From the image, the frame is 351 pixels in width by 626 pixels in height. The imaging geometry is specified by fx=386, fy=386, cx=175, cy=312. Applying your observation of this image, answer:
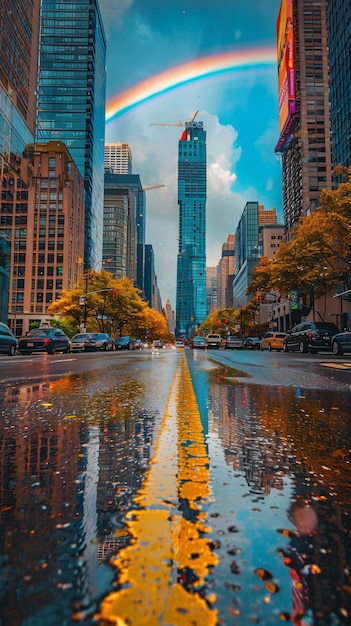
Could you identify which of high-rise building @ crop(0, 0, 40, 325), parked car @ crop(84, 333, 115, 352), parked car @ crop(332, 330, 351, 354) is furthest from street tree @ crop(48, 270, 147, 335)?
parked car @ crop(332, 330, 351, 354)

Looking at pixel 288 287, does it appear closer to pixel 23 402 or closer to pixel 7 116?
pixel 23 402

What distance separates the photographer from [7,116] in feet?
177

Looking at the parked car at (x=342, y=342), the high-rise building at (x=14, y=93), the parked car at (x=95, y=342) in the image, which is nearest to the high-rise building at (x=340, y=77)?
the parked car at (x=95, y=342)

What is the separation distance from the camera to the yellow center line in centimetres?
87

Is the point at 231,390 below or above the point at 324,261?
below

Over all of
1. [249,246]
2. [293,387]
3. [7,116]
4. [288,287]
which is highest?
[249,246]

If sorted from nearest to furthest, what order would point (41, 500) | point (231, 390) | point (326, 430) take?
point (41, 500)
point (326, 430)
point (231, 390)

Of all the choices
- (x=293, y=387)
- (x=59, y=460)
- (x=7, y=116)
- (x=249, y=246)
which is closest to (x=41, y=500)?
(x=59, y=460)

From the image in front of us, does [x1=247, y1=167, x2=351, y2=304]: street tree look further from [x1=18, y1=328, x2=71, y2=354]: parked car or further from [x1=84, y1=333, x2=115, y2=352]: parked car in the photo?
[x1=18, y1=328, x2=71, y2=354]: parked car

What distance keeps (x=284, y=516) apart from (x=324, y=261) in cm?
3530

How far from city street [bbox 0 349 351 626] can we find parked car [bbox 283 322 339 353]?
21.0 meters

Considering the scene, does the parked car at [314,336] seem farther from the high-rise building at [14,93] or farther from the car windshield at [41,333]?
the high-rise building at [14,93]

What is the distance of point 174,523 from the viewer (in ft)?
4.44

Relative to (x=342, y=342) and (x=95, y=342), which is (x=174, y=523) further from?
(x=95, y=342)
